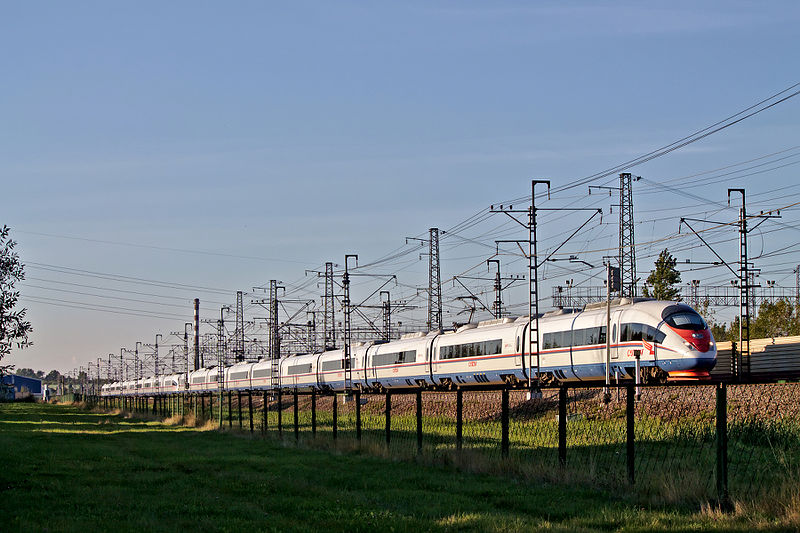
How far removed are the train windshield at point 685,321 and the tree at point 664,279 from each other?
1436 inches

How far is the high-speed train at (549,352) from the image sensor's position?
3678 centimetres

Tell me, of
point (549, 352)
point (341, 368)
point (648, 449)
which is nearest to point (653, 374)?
point (549, 352)

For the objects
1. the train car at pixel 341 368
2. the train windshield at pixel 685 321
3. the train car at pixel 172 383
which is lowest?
the train car at pixel 172 383

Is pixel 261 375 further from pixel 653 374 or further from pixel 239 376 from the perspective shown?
pixel 653 374

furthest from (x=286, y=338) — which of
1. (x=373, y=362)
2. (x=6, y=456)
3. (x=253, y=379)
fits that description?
(x=6, y=456)

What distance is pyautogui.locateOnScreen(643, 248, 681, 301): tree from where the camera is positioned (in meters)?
73.8

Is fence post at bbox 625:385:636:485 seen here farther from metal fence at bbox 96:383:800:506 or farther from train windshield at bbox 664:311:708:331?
train windshield at bbox 664:311:708:331

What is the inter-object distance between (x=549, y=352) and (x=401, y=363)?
772 inches

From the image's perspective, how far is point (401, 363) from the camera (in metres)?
61.6

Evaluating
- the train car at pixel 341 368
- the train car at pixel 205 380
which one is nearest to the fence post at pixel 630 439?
the train car at pixel 341 368

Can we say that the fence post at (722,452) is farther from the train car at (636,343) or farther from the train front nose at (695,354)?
the train front nose at (695,354)

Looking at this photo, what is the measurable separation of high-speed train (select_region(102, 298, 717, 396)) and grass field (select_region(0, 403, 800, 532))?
18.6 m

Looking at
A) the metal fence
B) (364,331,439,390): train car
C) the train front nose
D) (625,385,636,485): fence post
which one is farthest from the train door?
(625,385,636,485): fence post

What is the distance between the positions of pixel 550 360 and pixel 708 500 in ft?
103
